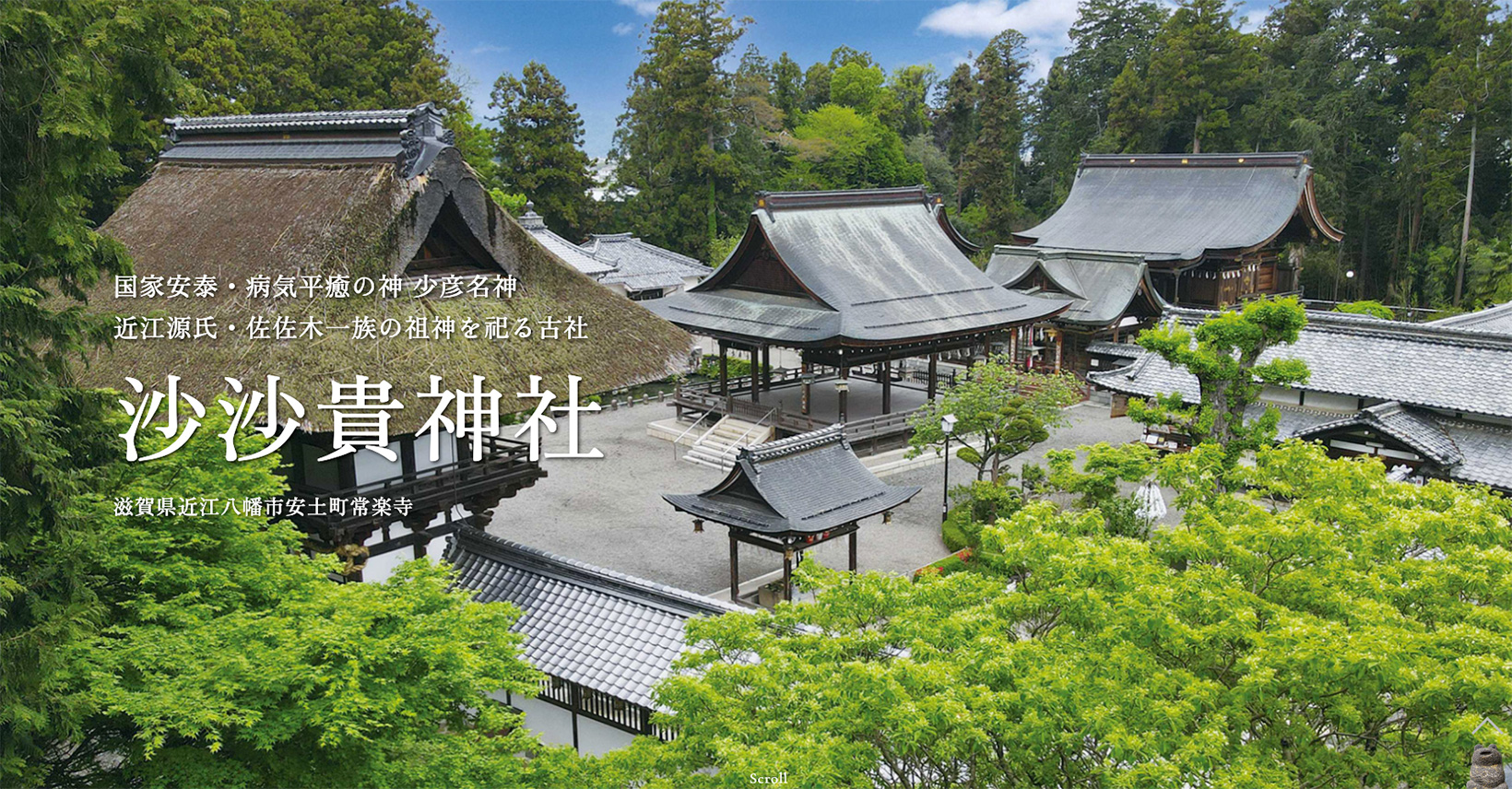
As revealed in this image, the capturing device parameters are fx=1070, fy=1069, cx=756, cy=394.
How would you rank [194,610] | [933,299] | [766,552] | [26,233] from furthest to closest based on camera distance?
1. [933,299]
2. [766,552]
3. [194,610]
4. [26,233]

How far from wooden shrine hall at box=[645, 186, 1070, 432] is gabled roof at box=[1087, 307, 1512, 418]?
626 cm

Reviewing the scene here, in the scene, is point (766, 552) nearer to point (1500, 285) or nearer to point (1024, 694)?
point (1024, 694)

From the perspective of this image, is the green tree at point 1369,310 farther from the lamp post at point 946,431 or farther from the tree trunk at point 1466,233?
the lamp post at point 946,431

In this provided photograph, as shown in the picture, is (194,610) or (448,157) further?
(448,157)

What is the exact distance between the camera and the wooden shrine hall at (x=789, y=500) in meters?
17.8

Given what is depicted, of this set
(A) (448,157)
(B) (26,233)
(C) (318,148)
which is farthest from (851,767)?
(C) (318,148)

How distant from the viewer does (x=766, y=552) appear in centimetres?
2212

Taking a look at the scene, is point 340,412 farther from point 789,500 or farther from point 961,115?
point 961,115

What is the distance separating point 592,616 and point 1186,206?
124ft

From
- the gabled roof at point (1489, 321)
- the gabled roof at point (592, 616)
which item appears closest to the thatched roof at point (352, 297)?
the gabled roof at point (592, 616)

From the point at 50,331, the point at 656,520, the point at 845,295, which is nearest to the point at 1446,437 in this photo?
the point at 845,295

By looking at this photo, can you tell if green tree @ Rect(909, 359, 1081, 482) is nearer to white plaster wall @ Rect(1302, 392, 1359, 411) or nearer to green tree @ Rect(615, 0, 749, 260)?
white plaster wall @ Rect(1302, 392, 1359, 411)

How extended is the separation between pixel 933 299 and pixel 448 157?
19.1m

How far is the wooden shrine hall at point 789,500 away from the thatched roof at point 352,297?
3.03 m
